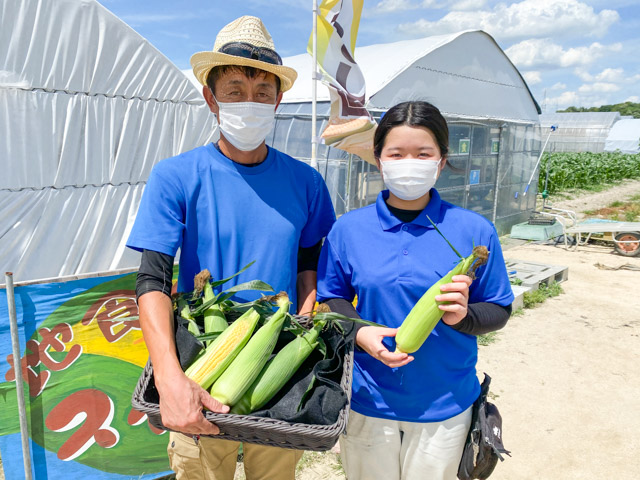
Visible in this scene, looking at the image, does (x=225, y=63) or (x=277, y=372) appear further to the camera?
(x=225, y=63)

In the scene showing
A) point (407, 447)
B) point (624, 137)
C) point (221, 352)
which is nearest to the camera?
point (221, 352)

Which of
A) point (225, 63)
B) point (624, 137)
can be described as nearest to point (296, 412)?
point (225, 63)

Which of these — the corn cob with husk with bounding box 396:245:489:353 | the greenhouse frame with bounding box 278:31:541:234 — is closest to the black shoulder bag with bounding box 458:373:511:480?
the corn cob with husk with bounding box 396:245:489:353

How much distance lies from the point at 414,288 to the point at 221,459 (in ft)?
3.70

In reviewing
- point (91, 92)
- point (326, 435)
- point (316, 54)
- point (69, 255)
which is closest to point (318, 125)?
point (316, 54)

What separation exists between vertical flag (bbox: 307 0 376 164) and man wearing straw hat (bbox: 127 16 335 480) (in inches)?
126

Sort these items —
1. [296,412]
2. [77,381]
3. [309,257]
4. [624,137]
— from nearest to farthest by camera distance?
[296,412], [309,257], [77,381], [624,137]

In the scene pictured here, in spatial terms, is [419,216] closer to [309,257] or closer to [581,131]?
[309,257]

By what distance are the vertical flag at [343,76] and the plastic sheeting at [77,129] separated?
1693 millimetres

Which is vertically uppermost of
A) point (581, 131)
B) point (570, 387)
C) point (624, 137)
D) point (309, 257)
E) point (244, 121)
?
point (581, 131)

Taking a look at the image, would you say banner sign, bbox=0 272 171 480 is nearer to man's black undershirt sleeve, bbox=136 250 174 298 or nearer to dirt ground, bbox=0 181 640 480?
dirt ground, bbox=0 181 640 480

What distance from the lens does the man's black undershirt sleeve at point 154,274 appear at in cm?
173

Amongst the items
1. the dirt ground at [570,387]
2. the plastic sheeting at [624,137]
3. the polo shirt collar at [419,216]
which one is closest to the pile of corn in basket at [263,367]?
the polo shirt collar at [419,216]

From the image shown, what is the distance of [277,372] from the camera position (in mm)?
1678
